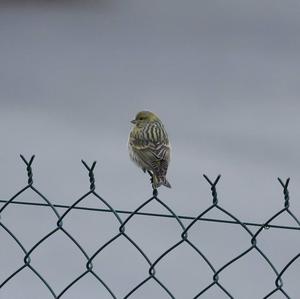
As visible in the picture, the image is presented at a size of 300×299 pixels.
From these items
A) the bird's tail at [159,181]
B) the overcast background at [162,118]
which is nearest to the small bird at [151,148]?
the bird's tail at [159,181]

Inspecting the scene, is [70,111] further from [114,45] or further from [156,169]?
[156,169]

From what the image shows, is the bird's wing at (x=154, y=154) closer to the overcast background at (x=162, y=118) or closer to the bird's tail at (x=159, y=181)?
the bird's tail at (x=159, y=181)

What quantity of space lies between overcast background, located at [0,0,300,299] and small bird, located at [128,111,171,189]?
2.37 ft

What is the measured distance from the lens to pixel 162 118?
7.12 m

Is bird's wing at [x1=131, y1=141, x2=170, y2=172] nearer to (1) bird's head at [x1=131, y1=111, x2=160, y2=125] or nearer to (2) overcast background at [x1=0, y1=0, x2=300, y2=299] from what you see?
(1) bird's head at [x1=131, y1=111, x2=160, y2=125]

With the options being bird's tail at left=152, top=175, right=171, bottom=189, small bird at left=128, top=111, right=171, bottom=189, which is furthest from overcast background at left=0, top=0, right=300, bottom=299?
bird's tail at left=152, top=175, right=171, bottom=189

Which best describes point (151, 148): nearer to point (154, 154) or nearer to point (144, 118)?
point (154, 154)

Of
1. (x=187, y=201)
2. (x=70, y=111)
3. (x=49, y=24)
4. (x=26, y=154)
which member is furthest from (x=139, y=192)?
(x=49, y=24)

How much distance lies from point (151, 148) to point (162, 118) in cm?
296

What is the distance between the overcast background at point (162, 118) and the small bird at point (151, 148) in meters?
0.72

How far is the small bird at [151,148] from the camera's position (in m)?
4.01

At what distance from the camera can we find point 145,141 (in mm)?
4270

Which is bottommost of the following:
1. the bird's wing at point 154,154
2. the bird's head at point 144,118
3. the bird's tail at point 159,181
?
the bird's tail at point 159,181

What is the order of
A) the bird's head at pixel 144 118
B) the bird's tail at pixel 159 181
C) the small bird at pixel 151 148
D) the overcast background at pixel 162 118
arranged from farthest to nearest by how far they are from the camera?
the overcast background at pixel 162 118 < the bird's head at pixel 144 118 < the small bird at pixel 151 148 < the bird's tail at pixel 159 181
